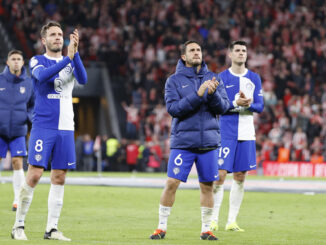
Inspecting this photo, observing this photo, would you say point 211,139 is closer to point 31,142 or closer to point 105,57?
point 31,142

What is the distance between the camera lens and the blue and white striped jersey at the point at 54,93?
9.90 m

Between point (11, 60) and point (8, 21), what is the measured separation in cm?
2449

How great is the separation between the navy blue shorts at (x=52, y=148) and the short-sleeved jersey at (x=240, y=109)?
9.81ft

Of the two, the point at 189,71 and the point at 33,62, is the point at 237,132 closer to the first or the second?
the point at 189,71

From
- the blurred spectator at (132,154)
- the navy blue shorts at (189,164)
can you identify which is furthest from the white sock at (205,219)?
the blurred spectator at (132,154)

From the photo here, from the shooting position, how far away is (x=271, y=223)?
41.8 feet

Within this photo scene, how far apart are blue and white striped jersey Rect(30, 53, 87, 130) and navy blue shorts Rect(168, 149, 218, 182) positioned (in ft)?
4.64

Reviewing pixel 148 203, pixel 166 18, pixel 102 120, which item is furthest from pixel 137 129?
pixel 148 203

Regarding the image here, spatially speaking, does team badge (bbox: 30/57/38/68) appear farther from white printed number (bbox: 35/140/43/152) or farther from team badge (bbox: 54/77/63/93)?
white printed number (bbox: 35/140/43/152)

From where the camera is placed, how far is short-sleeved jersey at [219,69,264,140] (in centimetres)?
1198

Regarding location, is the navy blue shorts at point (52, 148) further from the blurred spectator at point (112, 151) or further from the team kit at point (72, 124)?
the blurred spectator at point (112, 151)

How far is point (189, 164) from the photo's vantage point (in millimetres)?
10164

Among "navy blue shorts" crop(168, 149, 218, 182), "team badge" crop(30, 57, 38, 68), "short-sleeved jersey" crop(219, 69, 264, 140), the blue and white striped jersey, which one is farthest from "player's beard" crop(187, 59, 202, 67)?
"team badge" crop(30, 57, 38, 68)

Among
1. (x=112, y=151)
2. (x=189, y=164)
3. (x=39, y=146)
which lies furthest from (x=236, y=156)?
(x=112, y=151)
